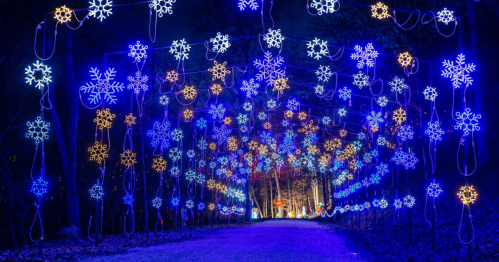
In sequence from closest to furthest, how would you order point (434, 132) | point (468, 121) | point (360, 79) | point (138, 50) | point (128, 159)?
point (468, 121) < point (434, 132) < point (138, 50) < point (128, 159) < point (360, 79)

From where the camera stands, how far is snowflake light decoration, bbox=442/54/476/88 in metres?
8.63

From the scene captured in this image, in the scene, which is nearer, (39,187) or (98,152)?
(39,187)

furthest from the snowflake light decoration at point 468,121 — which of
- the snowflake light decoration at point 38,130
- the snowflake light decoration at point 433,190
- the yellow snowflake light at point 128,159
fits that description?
the snowflake light decoration at point 38,130

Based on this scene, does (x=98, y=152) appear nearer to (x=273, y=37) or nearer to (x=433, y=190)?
(x=273, y=37)

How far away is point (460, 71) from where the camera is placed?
8664mm

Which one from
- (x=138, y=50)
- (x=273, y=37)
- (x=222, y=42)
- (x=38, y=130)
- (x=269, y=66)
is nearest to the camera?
(x=38, y=130)

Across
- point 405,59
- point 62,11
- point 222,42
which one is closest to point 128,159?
point 222,42

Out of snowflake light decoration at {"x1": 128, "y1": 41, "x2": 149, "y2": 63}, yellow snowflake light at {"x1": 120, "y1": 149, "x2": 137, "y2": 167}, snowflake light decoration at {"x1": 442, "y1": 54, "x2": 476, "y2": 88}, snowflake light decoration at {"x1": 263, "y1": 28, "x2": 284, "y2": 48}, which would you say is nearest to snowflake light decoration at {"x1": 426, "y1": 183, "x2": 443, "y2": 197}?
snowflake light decoration at {"x1": 442, "y1": 54, "x2": 476, "y2": 88}

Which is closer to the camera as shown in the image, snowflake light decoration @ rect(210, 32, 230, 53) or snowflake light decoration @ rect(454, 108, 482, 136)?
snowflake light decoration @ rect(454, 108, 482, 136)

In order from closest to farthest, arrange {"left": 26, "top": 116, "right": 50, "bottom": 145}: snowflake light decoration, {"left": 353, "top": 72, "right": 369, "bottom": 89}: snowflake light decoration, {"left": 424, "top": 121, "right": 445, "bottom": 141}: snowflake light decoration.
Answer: {"left": 26, "top": 116, "right": 50, "bottom": 145}: snowflake light decoration < {"left": 424, "top": 121, "right": 445, "bottom": 141}: snowflake light decoration < {"left": 353, "top": 72, "right": 369, "bottom": 89}: snowflake light decoration

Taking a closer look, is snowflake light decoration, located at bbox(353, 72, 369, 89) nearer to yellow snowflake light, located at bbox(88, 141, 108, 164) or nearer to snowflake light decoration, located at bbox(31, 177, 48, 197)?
yellow snowflake light, located at bbox(88, 141, 108, 164)

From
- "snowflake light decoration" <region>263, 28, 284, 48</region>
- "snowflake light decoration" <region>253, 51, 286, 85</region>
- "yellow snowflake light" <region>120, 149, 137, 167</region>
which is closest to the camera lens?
"snowflake light decoration" <region>263, 28, 284, 48</region>

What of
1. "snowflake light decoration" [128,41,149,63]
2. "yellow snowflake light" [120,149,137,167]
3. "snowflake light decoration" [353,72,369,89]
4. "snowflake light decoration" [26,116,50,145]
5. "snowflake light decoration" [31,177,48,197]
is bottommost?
"snowflake light decoration" [31,177,48,197]

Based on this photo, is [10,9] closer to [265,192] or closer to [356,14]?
[356,14]
